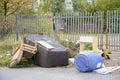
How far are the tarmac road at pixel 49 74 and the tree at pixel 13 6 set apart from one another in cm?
1564

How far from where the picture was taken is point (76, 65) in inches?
435

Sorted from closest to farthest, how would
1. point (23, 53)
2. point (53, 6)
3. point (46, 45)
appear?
point (46, 45) < point (23, 53) < point (53, 6)

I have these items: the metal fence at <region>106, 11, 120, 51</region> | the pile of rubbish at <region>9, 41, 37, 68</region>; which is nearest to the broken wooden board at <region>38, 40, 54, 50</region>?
the pile of rubbish at <region>9, 41, 37, 68</region>

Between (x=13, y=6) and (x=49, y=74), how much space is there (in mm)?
17963

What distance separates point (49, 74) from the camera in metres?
10.5

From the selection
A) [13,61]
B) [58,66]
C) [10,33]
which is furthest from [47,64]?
[10,33]

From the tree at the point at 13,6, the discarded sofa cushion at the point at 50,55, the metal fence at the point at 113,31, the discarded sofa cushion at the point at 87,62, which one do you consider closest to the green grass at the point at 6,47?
Result: the discarded sofa cushion at the point at 50,55

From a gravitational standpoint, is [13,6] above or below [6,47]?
above

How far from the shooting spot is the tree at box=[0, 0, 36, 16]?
2689cm

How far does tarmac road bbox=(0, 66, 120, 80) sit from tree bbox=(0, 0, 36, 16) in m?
15.6

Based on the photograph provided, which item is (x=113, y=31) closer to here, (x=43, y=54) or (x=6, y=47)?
(x=6, y=47)

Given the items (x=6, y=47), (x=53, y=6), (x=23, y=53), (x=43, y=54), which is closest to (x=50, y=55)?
(x=43, y=54)

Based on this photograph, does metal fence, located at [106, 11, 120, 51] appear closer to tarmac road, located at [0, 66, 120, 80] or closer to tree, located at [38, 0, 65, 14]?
tarmac road, located at [0, 66, 120, 80]

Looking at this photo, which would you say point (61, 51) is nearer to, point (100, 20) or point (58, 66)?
point (58, 66)
